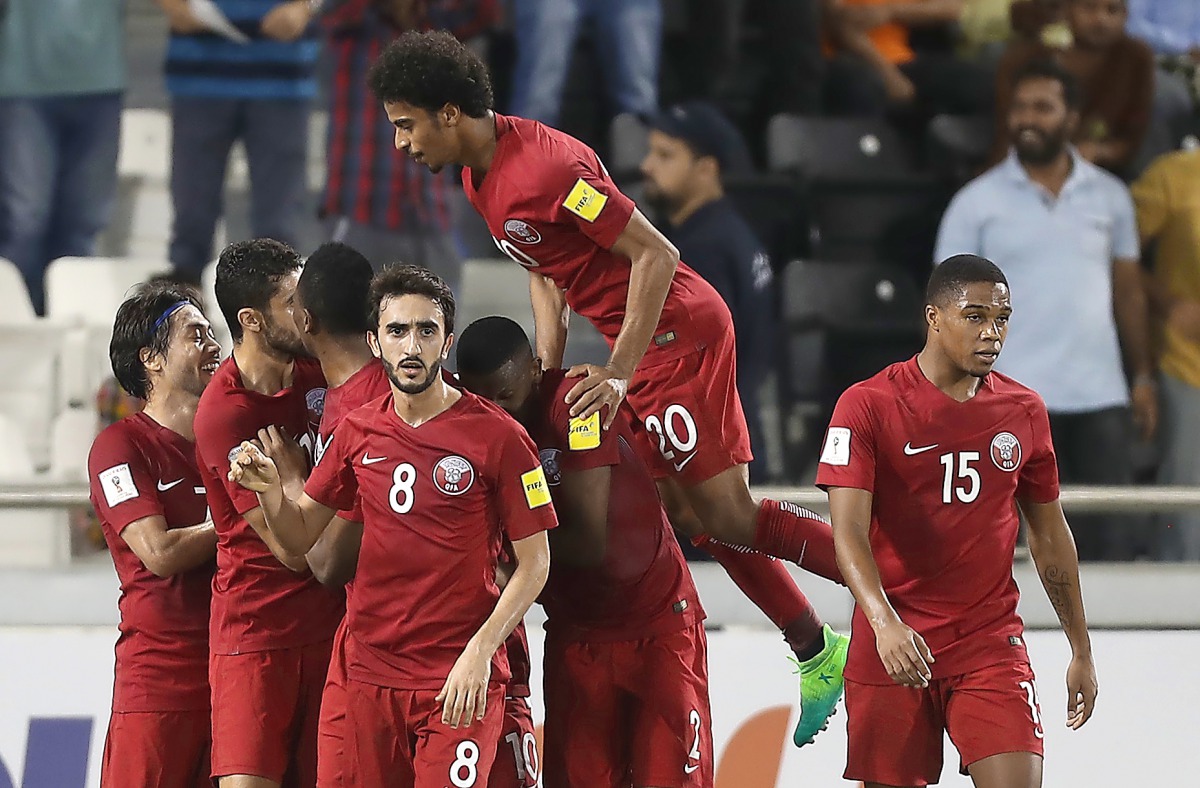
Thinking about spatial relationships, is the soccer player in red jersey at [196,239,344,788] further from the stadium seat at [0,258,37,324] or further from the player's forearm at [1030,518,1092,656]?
the stadium seat at [0,258,37,324]

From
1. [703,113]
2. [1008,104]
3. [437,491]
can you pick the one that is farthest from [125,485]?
[1008,104]

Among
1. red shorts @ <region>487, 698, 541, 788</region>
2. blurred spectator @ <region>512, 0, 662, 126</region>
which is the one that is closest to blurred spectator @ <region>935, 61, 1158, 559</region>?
blurred spectator @ <region>512, 0, 662, 126</region>

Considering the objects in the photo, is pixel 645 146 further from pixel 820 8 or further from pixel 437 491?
pixel 437 491

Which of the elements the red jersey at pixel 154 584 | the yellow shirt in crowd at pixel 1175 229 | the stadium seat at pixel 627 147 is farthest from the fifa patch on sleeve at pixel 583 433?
the yellow shirt in crowd at pixel 1175 229

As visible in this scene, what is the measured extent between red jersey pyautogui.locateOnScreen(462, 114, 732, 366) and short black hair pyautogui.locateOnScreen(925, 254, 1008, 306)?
655 mm

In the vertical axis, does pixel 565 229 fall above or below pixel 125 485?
above

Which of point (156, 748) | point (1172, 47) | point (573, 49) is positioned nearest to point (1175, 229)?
point (1172, 47)

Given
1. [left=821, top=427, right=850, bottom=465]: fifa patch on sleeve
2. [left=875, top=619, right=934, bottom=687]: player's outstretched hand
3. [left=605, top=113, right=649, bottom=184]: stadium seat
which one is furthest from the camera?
[left=605, top=113, right=649, bottom=184]: stadium seat

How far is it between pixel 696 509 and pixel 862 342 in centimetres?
242

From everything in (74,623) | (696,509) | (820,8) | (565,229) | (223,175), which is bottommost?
(74,623)

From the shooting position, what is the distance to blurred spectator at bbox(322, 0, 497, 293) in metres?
6.96

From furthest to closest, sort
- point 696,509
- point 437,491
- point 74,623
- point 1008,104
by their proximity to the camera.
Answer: point 1008,104 < point 74,623 < point 696,509 < point 437,491

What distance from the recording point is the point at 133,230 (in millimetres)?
7477

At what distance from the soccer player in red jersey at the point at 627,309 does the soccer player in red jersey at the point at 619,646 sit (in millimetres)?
214
